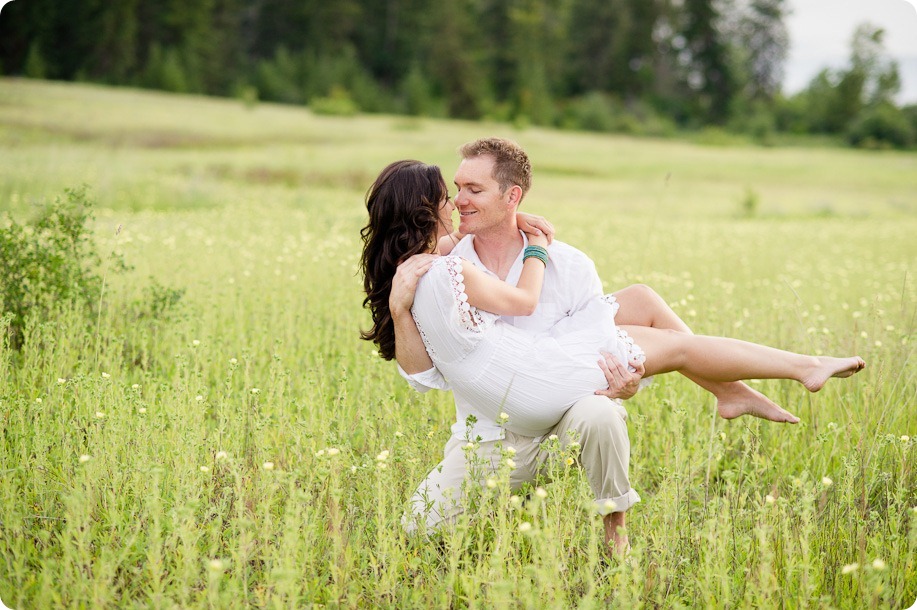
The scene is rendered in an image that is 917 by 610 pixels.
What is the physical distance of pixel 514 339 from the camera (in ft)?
12.0

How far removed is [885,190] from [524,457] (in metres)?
28.7

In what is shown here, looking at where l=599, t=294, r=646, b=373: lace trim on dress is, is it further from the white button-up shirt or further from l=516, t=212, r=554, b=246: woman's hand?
l=516, t=212, r=554, b=246: woman's hand

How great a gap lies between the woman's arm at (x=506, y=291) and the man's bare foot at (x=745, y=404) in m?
1.25

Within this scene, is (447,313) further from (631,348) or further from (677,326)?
(677,326)

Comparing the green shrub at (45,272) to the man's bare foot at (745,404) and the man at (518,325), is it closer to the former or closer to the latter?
the man at (518,325)

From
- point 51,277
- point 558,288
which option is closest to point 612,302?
point 558,288

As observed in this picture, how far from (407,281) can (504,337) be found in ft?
1.76

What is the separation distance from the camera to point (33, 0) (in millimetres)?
29312

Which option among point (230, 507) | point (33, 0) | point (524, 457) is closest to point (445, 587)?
point (524, 457)

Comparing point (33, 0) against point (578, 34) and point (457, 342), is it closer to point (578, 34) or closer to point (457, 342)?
point (457, 342)

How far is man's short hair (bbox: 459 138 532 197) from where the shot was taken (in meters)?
3.87

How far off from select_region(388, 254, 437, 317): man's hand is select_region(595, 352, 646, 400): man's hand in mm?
951

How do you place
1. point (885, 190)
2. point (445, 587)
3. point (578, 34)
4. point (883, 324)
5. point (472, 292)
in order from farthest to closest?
point (578, 34), point (885, 190), point (883, 324), point (472, 292), point (445, 587)

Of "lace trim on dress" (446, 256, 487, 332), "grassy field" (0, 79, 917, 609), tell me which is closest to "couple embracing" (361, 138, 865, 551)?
"lace trim on dress" (446, 256, 487, 332)
